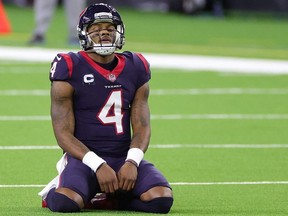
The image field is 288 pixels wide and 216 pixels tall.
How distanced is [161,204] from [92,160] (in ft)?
1.57

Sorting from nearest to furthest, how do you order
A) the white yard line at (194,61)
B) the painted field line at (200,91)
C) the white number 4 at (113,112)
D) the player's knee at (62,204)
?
the player's knee at (62,204), the white number 4 at (113,112), the painted field line at (200,91), the white yard line at (194,61)

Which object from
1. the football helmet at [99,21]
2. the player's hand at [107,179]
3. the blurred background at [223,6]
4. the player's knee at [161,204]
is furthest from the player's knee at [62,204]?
the blurred background at [223,6]

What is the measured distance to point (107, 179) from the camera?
659 centimetres

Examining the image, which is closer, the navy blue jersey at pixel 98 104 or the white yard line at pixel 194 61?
the navy blue jersey at pixel 98 104

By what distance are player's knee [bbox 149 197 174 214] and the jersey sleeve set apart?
92 centimetres

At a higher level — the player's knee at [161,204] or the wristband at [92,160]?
the wristband at [92,160]

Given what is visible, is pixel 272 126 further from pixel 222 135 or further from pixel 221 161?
pixel 221 161

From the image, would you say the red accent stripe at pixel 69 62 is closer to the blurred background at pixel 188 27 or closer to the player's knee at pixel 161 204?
the player's knee at pixel 161 204

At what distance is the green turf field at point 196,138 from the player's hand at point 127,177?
0.21 meters

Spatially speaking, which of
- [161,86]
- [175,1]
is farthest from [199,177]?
[175,1]

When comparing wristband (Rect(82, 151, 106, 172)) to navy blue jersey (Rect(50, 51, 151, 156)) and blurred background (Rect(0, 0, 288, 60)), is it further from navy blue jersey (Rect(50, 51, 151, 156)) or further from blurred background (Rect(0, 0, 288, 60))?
blurred background (Rect(0, 0, 288, 60))

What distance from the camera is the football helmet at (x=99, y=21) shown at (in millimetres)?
6875

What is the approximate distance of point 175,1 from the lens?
1009 inches

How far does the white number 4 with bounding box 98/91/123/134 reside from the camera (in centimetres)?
693
